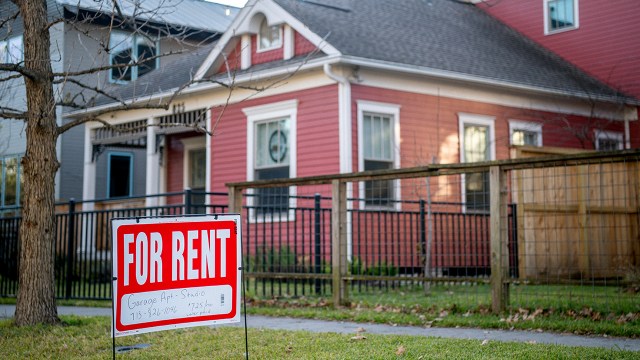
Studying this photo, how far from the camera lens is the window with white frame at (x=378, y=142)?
1523 cm

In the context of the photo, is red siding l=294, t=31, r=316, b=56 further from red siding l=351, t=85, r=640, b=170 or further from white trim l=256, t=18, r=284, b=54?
red siding l=351, t=85, r=640, b=170

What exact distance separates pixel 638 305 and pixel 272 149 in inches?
366

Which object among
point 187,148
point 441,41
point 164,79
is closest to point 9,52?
point 164,79

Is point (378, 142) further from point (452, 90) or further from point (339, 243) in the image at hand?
point (339, 243)

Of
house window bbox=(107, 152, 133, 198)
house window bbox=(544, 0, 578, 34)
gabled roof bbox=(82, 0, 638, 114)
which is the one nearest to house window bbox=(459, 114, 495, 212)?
gabled roof bbox=(82, 0, 638, 114)

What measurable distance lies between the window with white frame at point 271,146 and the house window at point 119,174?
796 cm

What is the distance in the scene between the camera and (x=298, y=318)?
9.21 m

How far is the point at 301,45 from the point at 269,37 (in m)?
1.18

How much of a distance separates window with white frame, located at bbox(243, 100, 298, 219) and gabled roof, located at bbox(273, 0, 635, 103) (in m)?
1.96

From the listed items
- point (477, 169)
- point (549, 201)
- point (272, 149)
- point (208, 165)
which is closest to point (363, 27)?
point (272, 149)

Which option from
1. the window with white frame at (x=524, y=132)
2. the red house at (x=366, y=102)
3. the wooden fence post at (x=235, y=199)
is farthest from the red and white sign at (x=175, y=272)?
the window with white frame at (x=524, y=132)

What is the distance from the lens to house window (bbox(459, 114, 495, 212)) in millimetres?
16969

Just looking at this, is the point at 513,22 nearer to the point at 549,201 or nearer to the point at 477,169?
the point at 549,201

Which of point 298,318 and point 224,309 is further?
point 298,318
